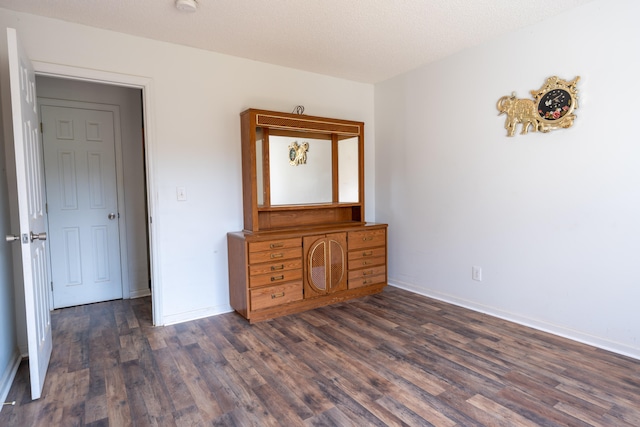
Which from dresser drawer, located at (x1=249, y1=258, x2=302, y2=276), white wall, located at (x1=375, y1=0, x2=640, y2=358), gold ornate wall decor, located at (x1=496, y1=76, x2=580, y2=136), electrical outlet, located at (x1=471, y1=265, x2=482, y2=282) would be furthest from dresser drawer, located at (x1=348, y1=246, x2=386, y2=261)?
gold ornate wall decor, located at (x1=496, y1=76, x2=580, y2=136)

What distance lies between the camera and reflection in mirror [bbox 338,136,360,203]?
3.82 meters

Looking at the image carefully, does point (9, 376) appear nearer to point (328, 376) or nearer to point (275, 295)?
point (275, 295)

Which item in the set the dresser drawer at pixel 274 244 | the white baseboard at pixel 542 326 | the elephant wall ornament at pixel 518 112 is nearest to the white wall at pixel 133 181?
the dresser drawer at pixel 274 244

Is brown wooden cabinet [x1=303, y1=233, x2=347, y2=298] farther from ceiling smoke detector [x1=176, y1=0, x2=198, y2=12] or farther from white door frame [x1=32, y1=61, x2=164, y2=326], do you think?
ceiling smoke detector [x1=176, y1=0, x2=198, y2=12]

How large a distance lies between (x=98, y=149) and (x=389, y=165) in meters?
3.04

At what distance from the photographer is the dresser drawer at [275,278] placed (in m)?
2.96

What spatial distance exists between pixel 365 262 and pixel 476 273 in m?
1.03

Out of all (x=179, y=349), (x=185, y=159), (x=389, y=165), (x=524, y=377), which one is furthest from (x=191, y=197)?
(x=524, y=377)

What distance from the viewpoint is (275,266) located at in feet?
10.0

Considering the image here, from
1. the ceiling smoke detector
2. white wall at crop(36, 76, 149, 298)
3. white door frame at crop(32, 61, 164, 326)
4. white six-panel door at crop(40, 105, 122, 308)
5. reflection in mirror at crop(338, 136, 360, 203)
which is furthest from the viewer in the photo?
reflection in mirror at crop(338, 136, 360, 203)

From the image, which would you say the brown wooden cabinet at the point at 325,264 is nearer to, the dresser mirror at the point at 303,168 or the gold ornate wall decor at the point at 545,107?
the dresser mirror at the point at 303,168

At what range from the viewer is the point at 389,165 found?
404 centimetres

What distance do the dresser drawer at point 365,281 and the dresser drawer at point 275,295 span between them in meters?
0.62

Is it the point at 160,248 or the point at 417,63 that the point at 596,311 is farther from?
the point at 160,248
